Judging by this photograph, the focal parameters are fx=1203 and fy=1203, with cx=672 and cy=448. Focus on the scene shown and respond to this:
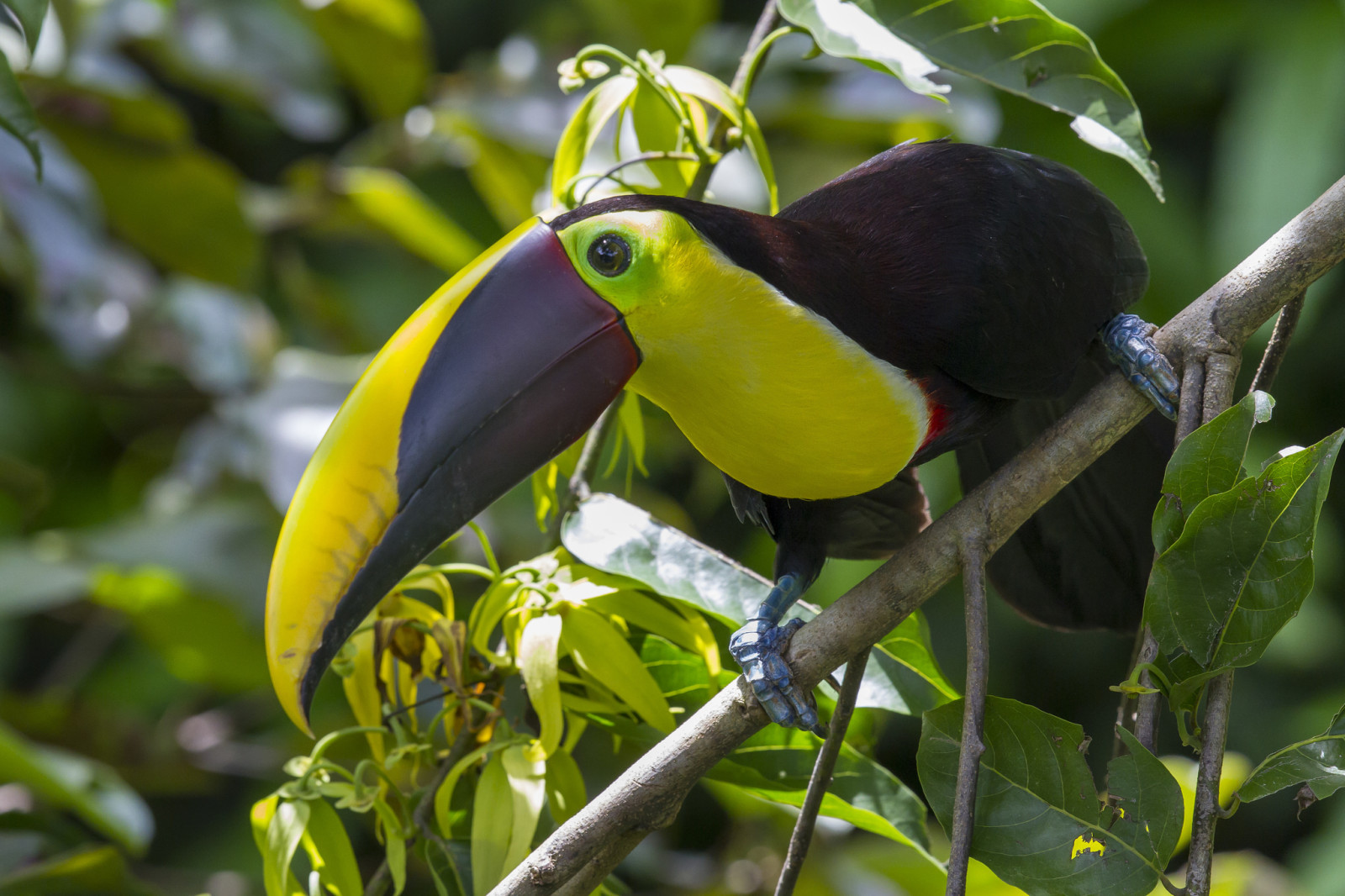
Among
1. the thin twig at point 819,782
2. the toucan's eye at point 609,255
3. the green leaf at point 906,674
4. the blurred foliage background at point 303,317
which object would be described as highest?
the blurred foliage background at point 303,317

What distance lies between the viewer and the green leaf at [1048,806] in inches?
26.6

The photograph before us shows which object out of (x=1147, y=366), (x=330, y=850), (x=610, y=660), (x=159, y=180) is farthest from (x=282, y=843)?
(x=159, y=180)

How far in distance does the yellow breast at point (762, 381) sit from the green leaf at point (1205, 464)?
0.19 m

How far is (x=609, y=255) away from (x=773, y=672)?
0.30 metres

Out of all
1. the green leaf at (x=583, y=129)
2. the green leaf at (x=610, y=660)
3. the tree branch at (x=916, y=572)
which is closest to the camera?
the tree branch at (x=916, y=572)

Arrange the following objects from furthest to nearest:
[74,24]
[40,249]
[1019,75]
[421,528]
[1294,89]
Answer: [1294,89] < [74,24] < [40,249] < [1019,75] < [421,528]

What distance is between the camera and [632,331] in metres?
0.77

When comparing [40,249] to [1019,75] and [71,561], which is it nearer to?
[71,561]

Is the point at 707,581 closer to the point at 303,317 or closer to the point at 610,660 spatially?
the point at 610,660

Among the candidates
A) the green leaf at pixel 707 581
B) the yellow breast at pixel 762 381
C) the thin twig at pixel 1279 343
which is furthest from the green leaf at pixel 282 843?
the thin twig at pixel 1279 343

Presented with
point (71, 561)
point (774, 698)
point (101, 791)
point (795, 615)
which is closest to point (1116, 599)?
point (795, 615)

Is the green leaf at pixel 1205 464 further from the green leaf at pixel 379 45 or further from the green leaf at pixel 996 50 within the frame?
the green leaf at pixel 379 45

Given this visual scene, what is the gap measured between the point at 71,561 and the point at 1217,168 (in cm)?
223

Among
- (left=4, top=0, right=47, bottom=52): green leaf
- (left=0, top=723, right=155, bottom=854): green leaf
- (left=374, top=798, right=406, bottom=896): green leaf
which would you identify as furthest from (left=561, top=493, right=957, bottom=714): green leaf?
(left=0, top=723, right=155, bottom=854): green leaf
